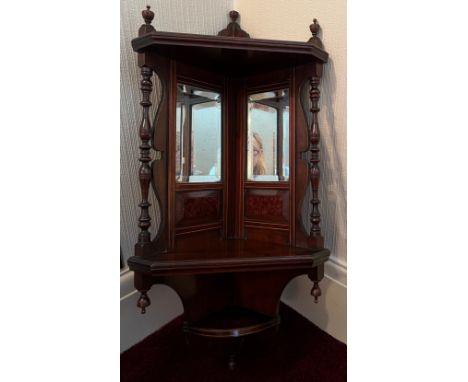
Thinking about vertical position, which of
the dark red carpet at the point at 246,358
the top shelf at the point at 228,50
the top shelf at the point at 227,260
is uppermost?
the top shelf at the point at 228,50

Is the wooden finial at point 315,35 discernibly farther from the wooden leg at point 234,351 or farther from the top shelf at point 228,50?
the wooden leg at point 234,351

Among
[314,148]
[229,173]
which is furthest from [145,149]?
[314,148]

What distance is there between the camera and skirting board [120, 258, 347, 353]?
3.46ft

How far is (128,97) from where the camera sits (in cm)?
106

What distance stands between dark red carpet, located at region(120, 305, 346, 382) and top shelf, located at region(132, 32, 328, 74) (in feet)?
2.90

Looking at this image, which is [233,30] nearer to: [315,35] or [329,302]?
[315,35]

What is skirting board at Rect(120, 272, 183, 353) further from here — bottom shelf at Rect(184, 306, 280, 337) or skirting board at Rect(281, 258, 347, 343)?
skirting board at Rect(281, 258, 347, 343)

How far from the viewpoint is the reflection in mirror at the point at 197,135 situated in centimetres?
104

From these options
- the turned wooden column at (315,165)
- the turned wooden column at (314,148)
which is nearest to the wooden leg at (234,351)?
the turned wooden column at (315,165)

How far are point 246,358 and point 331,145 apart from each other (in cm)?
73

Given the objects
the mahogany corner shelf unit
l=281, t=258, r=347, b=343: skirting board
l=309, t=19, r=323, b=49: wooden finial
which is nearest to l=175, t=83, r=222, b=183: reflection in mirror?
the mahogany corner shelf unit
